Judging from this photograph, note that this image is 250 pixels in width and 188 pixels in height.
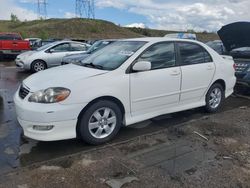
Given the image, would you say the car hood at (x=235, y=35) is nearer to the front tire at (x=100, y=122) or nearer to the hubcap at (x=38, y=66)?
the front tire at (x=100, y=122)

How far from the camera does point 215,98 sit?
672 centimetres

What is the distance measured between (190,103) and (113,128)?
1942mm

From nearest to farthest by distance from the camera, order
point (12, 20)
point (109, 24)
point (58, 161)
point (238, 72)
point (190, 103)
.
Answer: point (58, 161) < point (190, 103) < point (238, 72) < point (109, 24) < point (12, 20)

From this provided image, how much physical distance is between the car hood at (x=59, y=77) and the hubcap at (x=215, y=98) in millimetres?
2805

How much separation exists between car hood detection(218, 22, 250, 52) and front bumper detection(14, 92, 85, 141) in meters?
5.98

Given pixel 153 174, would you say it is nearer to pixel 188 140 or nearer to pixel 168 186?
pixel 168 186

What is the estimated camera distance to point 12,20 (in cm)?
6631

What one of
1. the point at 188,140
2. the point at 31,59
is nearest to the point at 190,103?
the point at 188,140

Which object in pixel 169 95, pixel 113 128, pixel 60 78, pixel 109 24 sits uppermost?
pixel 109 24

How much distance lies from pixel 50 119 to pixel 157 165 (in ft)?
5.13

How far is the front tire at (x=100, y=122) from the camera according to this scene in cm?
456

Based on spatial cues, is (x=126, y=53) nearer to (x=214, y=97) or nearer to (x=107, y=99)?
(x=107, y=99)

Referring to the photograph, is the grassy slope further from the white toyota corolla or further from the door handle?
the door handle

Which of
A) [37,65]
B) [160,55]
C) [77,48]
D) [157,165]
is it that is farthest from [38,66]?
[157,165]
